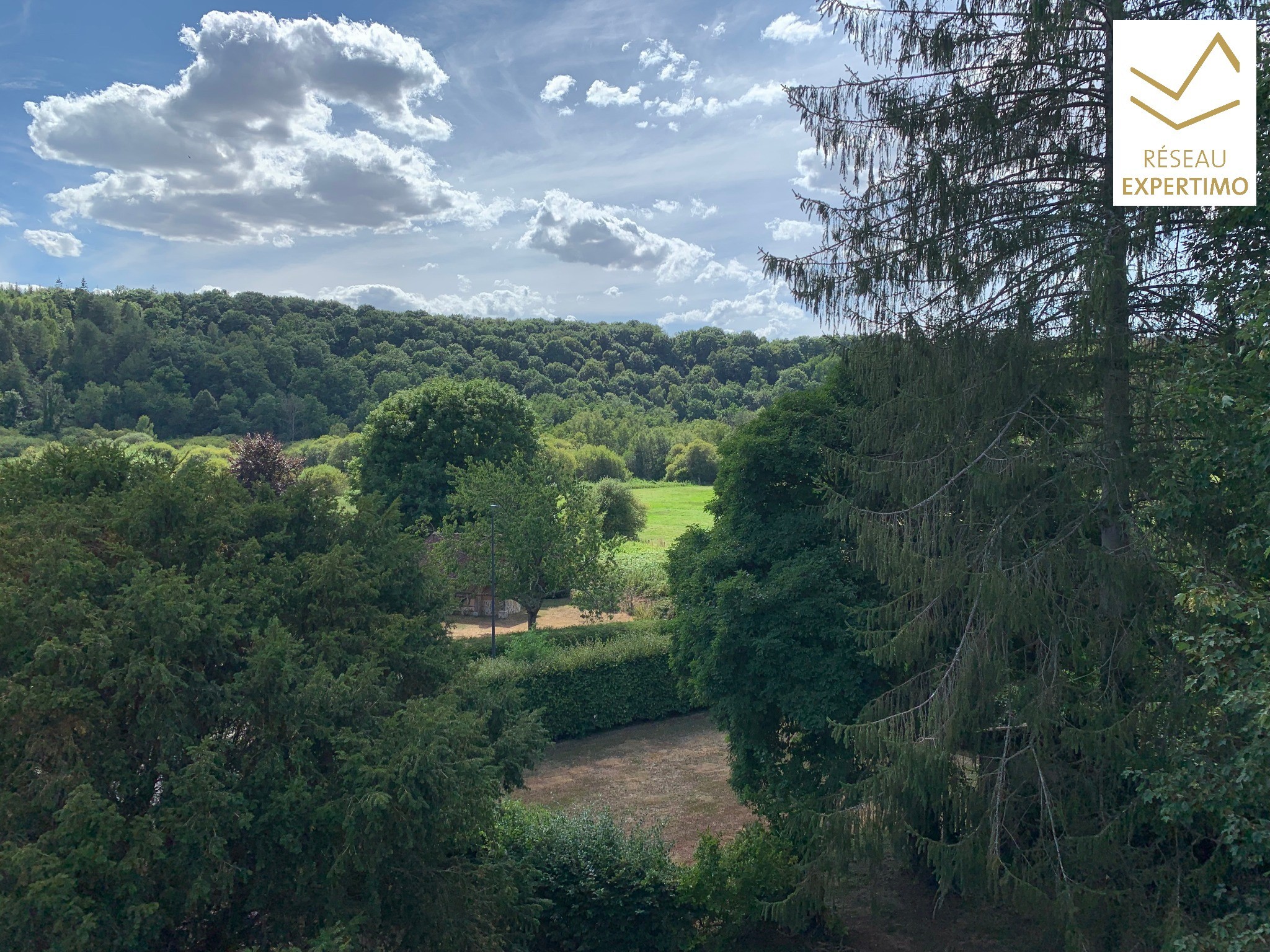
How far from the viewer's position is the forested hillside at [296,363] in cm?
7350

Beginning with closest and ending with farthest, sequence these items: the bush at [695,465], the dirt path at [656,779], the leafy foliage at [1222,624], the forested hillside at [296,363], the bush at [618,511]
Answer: the leafy foliage at [1222,624] < the dirt path at [656,779] < the bush at [618,511] < the forested hillside at [296,363] < the bush at [695,465]

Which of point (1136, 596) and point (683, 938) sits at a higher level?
point (1136, 596)

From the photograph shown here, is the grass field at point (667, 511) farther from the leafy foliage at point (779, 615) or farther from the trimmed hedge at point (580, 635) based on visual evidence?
the leafy foliage at point (779, 615)

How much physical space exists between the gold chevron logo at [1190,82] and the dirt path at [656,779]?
11677 mm

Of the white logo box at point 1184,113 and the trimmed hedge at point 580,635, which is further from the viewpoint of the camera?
the trimmed hedge at point 580,635

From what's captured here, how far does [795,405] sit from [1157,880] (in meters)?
6.88

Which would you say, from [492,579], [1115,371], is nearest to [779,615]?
[1115,371]

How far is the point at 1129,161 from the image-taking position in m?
8.34

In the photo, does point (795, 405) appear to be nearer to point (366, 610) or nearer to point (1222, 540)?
point (1222, 540)

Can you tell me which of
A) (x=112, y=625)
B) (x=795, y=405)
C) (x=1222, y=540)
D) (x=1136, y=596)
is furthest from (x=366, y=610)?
(x=1222, y=540)

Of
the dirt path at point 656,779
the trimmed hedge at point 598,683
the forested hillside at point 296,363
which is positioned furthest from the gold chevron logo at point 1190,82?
the forested hillside at point 296,363

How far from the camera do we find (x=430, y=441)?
117 feet

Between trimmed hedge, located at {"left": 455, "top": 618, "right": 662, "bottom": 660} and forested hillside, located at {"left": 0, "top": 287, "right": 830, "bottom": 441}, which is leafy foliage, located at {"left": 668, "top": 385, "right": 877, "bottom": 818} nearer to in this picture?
trimmed hedge, located at {"left": 455, "top": 618, "right": 662, "bottom": 660}

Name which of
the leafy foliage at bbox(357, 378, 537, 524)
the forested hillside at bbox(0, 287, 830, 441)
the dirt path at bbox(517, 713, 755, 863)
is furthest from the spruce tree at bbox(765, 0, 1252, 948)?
the forested hillside at bbox(0, 287, 830, 441)
